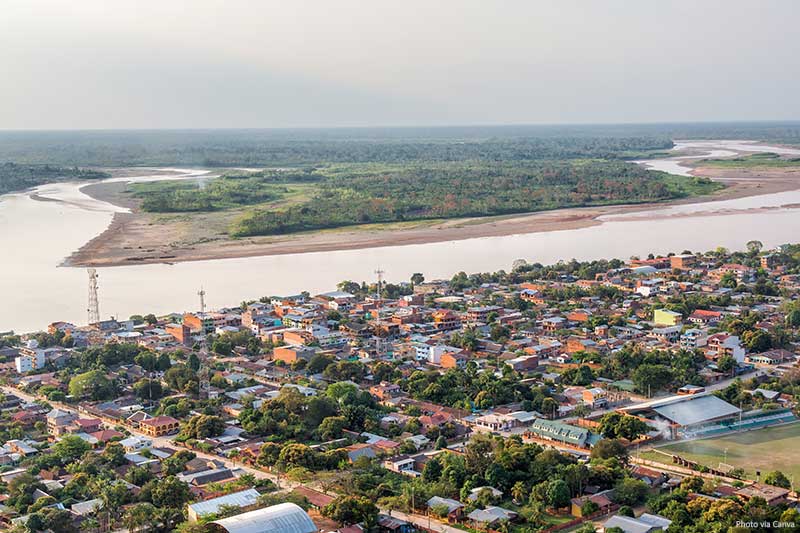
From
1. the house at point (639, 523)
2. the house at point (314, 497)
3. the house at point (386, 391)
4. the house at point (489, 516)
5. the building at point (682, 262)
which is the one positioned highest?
the building at point (682, 262)

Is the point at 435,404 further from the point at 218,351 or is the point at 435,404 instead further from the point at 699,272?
the point at 699,272

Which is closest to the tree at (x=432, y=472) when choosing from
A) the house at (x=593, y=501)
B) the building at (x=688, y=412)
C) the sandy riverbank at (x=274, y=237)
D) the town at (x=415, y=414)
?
the town at (x=415, y=414)

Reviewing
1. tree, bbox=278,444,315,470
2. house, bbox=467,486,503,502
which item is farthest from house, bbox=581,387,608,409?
tree, bbox=278,444,315,470

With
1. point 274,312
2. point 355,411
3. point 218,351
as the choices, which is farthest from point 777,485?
point 274,312

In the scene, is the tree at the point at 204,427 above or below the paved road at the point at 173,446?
above

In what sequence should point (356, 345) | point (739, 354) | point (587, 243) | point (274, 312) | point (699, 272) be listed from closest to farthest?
point (739, 354) → point (356, 345) → point (274, 312) → point (699, 272) → point (587, 243)

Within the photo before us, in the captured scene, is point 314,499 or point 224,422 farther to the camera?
point 224,422

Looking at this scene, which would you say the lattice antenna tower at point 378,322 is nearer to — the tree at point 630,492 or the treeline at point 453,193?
the tree at point 630,492

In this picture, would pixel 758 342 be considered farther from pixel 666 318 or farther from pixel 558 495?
pixel 558 495
